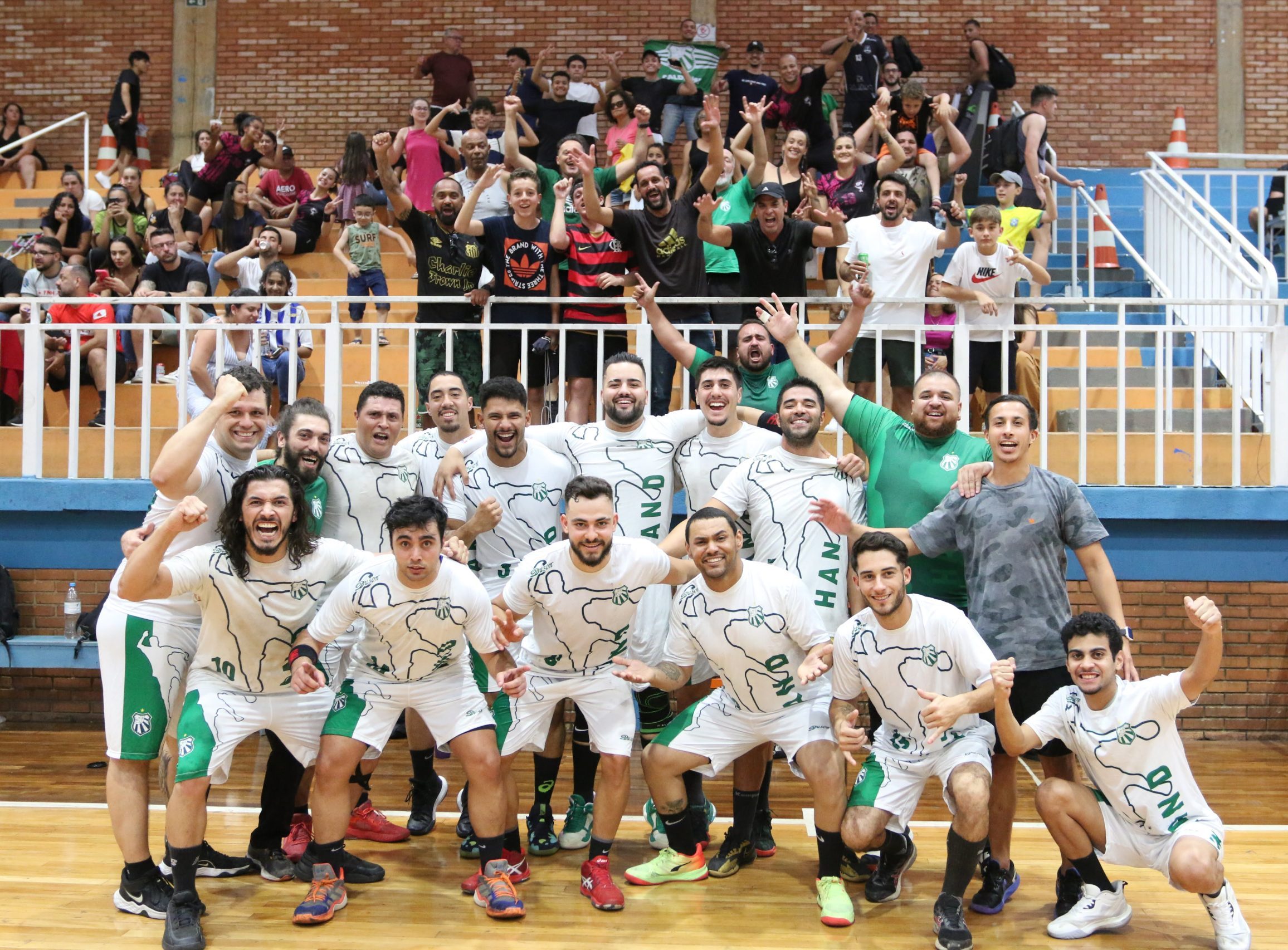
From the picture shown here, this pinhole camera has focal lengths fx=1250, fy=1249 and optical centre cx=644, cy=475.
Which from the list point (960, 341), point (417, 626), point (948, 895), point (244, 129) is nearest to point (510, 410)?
point (417, 626)

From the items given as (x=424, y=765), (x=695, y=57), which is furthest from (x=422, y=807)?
(x=695, y=57)

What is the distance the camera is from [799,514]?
521 centimetres

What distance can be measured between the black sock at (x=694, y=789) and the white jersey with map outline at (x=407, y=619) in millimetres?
1045

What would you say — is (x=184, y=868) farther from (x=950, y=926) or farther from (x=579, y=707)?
(x=950, y=926)

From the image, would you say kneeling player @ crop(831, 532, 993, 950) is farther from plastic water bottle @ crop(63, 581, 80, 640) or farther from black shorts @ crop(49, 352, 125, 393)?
black shorts @ crop(49, 352, 125, 393)

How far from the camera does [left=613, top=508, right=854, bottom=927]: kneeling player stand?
15.4ft

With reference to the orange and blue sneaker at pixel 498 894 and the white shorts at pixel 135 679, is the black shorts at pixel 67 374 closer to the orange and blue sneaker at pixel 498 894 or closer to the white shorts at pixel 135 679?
the white shorts at pixel 135 679

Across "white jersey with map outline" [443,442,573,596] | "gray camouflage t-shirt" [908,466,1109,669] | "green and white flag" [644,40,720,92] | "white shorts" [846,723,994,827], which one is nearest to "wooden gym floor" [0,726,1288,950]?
"white shorts" [846,723,994,827]

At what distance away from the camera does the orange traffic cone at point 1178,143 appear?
13.2 m

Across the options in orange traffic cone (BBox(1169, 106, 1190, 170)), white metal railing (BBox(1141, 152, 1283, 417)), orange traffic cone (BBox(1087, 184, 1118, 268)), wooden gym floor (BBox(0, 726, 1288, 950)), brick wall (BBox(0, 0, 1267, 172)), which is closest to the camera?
wooden gym floor (BBox(0, 726, 1288, 950))

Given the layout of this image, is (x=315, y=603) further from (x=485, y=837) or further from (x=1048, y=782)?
(x=1048, y=782)

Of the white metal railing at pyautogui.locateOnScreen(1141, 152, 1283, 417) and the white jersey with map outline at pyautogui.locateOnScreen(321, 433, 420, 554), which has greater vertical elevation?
the white metal railing at pyautogui.locateOnScreen(1141, 152, 1283, 417)

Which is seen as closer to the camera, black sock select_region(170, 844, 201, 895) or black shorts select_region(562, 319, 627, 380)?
black sock select_region(170, 844, 201, 895)

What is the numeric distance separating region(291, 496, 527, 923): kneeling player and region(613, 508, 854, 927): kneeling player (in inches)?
23.4
